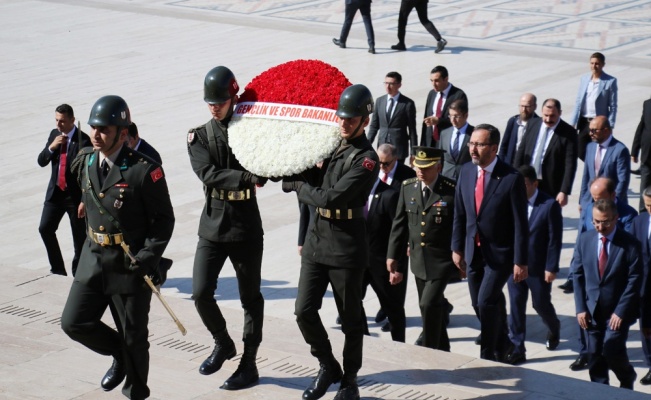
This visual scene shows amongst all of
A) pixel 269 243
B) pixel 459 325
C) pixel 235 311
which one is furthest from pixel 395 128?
pixel 235 311

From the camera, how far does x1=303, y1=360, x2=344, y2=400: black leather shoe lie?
7441 mm

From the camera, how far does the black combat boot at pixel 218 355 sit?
7.86m

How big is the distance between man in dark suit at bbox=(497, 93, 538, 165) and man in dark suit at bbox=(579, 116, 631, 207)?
0.81 m

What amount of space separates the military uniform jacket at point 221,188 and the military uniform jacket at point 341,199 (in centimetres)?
45

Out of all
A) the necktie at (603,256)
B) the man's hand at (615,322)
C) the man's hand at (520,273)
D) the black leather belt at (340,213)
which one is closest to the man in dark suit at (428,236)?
the man's hand at (520,273)

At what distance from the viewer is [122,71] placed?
21.9 meters

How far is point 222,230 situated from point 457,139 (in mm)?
4937

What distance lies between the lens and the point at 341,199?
7152 millimetres

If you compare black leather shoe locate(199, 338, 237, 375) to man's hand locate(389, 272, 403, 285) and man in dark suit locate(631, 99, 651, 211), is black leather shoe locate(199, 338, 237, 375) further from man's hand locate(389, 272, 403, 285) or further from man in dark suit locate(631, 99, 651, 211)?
man in dark suit locate(631, 99, 651, 211)

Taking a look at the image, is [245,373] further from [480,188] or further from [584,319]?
[584,319]

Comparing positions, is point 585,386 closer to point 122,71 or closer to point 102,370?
point 102,370

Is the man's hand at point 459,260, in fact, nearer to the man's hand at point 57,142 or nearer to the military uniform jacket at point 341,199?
the military uniform jacket at point 341,199

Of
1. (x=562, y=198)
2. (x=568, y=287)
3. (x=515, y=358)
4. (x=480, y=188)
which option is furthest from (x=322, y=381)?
(x=562, y=198)

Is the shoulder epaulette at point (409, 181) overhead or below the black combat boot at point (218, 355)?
overhead
